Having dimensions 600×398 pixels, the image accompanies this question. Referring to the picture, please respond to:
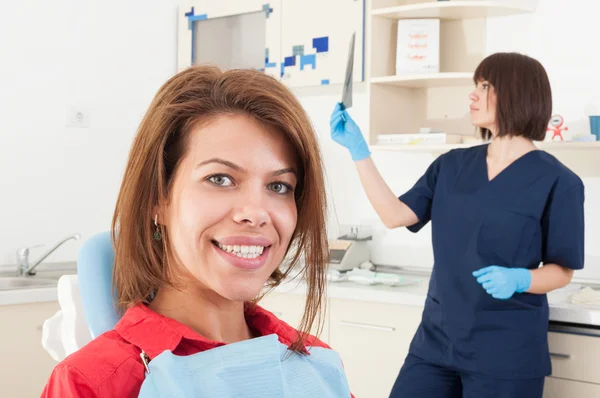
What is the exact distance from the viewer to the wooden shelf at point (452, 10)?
2.86 m

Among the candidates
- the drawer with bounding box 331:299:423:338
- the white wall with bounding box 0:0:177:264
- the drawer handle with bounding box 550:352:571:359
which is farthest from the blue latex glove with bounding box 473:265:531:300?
the white wall with bounding box 0:0:177:264

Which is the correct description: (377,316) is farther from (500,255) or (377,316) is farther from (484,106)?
(484,106)

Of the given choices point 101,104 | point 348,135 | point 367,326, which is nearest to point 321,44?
point 348,135

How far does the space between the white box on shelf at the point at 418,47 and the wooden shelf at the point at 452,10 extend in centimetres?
4

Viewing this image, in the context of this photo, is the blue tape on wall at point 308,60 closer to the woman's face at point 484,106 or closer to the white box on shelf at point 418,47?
the white box on shelf at point 418,47

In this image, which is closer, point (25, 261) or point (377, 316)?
point (377, 316)

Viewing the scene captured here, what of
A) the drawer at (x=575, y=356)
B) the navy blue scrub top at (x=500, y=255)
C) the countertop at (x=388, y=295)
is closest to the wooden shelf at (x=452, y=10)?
the navy blue scrub top at (x=500, y=255)

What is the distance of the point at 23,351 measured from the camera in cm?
269

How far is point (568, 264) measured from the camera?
213 centimetres

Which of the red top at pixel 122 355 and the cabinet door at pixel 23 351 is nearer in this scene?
the red top at pixel 122 355

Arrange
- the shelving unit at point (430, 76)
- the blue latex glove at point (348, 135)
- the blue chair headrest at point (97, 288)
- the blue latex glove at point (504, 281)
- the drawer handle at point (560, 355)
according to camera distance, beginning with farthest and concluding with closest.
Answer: the shelving unit at point (430, 76), the blue latex glove at point (348, 135), the drawer handle at point (560, 355), the blue latex glove at point (504, 281), the blue chair headrest at point (97, 288)

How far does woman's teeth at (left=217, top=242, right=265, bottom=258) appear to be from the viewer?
2.97 ft

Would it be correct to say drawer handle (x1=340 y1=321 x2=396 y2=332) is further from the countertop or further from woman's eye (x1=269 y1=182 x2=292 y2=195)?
woman's eye (x1=269 y1=182 x2=292 y2=195)

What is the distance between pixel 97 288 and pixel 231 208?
0.32 meters
